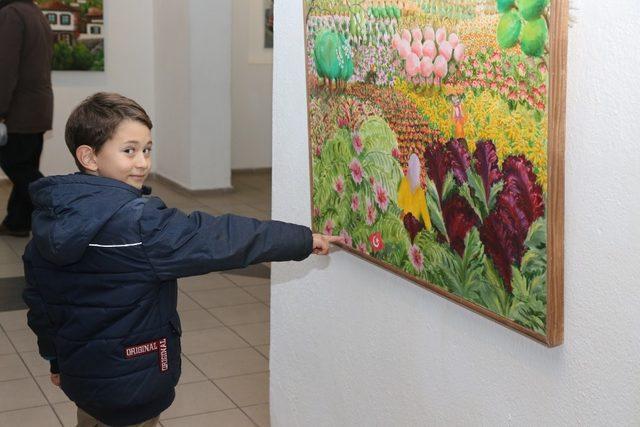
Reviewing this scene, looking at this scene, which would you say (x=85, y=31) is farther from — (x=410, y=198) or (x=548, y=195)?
(x=548, y=195)

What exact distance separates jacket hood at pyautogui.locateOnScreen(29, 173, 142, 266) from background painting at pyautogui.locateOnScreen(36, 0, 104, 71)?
6.35 m

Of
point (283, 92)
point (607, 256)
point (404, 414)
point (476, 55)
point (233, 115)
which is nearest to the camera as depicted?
point (607, 256)

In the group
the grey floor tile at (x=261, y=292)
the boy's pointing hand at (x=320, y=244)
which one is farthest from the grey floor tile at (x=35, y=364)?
the boy's pointing hand at (x=320, y=244)

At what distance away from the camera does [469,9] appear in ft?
6.26

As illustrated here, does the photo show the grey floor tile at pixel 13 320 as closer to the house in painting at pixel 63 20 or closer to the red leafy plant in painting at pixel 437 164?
the red leafy plant in painting at pixel 437 164

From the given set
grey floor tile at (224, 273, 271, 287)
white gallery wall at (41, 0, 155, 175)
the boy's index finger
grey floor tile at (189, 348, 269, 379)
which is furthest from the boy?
white gallery wall at (41, 0, 155, 175)

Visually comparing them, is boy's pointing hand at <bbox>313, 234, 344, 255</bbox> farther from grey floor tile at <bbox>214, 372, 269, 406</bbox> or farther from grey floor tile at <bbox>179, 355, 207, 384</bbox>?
grey floor tile at <bbox>179, 355, 207, 384</bbox>

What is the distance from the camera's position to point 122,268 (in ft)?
7.16

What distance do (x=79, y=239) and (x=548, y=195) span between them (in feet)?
3.36

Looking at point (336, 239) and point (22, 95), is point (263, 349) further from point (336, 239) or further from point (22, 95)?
point (22, 95)

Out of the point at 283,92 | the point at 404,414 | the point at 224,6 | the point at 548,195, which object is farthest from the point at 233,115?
the point at 548,195

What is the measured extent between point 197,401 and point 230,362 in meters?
0.45

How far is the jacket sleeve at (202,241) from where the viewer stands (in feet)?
7.04

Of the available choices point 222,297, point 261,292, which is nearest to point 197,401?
point 222,297
